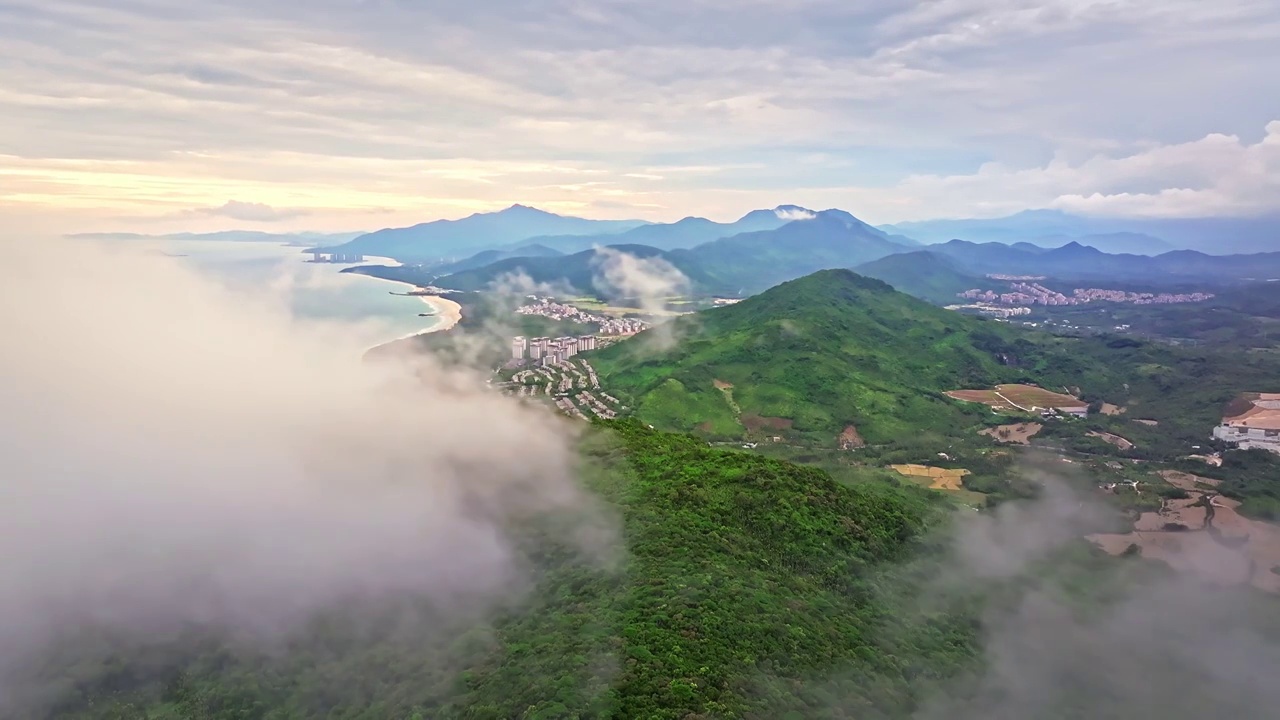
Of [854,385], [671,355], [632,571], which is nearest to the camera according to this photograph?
[632,571]

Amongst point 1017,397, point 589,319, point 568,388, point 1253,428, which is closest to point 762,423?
point 568,388

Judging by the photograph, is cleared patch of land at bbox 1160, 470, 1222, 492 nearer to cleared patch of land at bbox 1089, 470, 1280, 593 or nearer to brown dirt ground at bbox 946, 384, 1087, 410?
cleared patch of land at bbox 1089, 470, 1280, 593

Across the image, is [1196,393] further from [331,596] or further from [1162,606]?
[331,596]

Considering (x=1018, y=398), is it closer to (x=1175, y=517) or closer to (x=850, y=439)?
(x=850, y=439)

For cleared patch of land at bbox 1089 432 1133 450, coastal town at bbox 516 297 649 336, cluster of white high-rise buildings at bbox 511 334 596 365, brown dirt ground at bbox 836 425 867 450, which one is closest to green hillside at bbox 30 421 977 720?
brown dirt ground at bbox 836 425 867 450

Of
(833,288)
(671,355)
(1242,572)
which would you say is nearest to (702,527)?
(1242,572)

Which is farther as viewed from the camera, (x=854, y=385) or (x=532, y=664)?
(x=854, y=385)
